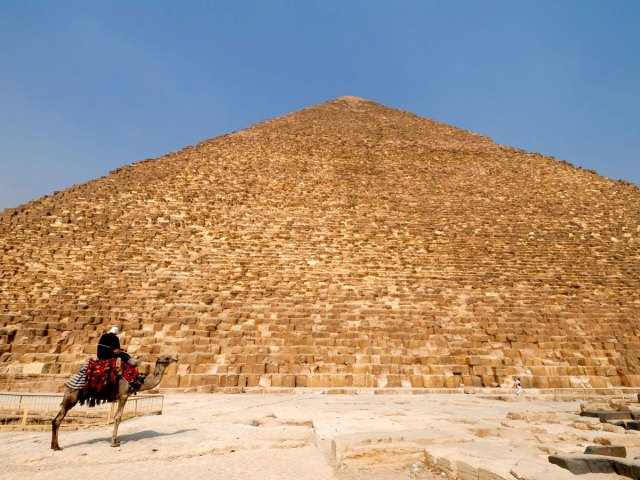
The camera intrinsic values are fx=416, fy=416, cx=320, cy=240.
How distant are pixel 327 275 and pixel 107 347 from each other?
334 inches

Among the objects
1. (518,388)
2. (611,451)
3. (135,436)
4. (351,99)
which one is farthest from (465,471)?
(351,99)

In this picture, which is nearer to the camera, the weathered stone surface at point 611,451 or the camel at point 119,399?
the weathered stone surface at point 611,451

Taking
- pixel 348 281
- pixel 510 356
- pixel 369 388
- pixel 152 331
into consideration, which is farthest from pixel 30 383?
pixel 510 356

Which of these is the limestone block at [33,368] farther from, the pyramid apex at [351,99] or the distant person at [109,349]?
the pyramid apex at [351,99]

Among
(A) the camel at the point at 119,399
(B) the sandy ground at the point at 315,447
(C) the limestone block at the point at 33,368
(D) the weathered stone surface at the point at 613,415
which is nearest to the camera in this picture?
(B) the sandy ground at the point at 315,447

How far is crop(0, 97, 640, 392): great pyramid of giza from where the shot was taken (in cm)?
902

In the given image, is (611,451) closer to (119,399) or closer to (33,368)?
(119,399)

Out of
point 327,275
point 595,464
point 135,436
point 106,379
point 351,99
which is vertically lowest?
point 135,436

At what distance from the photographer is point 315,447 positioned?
135 inches

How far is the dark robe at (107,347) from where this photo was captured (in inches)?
145

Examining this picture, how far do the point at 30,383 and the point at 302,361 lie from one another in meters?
5.40

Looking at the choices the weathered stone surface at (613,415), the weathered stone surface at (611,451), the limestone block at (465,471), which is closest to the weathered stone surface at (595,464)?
the weathered stone surface at (611,451)

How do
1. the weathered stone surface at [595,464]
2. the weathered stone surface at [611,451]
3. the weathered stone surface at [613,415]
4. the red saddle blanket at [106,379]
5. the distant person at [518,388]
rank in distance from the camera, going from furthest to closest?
the distant person at [518,388] < the weathered stone surface at [613,415] < the red saddle blanket at [106,379] < the weathered stone surface at [611,451] < the weathered stone surface at [595,464]

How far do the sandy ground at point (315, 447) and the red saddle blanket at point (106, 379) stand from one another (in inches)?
15.8
